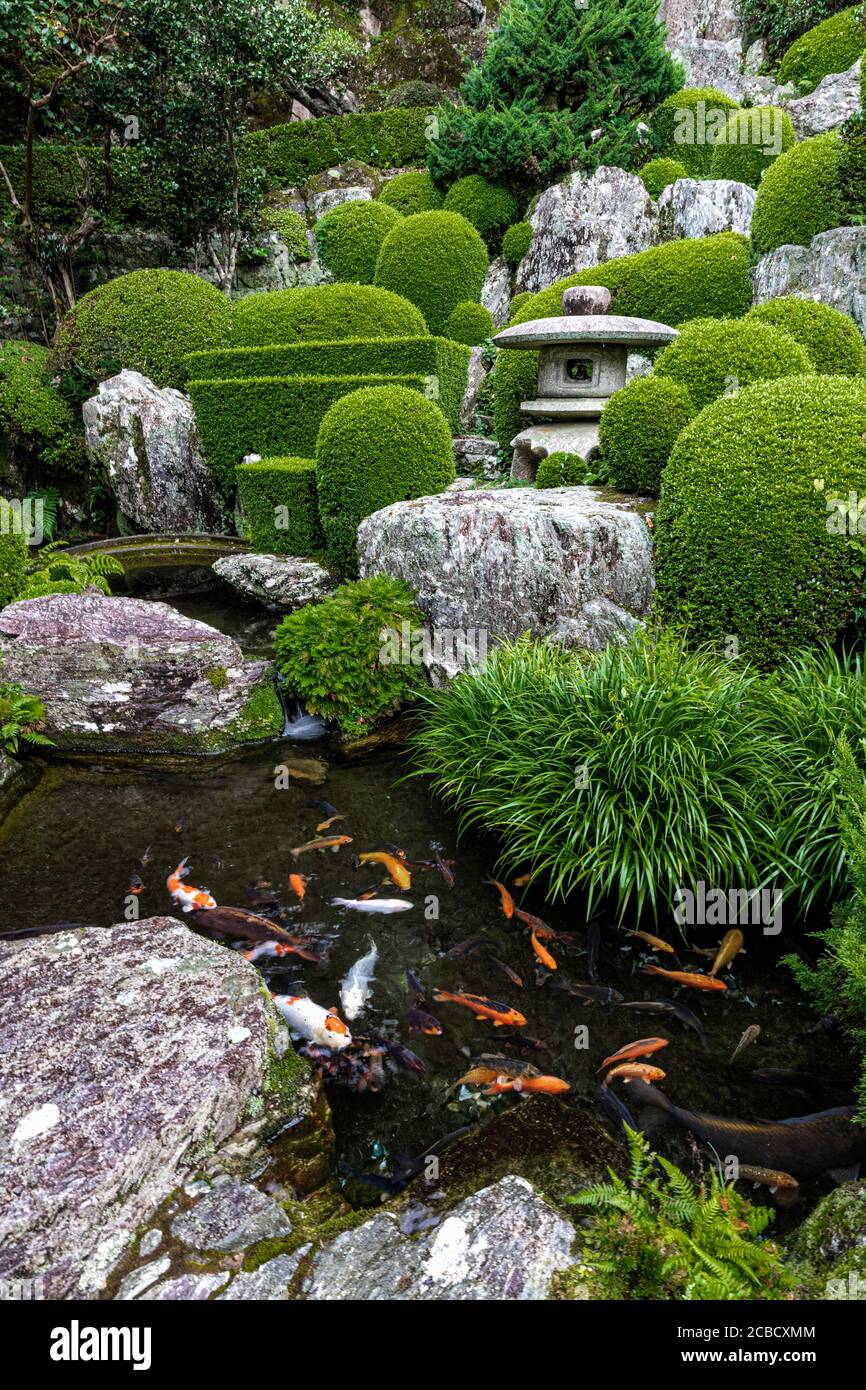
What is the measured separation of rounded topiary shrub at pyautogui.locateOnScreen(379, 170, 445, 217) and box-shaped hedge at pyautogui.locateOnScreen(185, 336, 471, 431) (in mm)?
9293

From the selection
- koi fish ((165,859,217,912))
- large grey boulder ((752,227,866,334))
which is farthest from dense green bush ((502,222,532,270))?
koi fish ((165,859,217,912))

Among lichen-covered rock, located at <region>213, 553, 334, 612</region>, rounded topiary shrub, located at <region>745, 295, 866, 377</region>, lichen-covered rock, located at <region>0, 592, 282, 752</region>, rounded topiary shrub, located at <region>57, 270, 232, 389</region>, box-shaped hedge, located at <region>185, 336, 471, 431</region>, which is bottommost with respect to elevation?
lichen-covered rock, located at <region>0, 592, 282, 752</region>

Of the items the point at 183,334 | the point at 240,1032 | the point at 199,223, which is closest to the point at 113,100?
the point at 199,223

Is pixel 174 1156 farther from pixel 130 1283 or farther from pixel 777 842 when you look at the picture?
pixel 777 842

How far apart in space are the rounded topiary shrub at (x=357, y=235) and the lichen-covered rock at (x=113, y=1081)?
54.6 ft

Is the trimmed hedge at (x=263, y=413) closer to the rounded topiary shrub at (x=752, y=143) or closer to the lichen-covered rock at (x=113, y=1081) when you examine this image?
the lichen-covered rock at (x=113, y=1081)

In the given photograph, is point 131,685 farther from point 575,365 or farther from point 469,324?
point 469,324

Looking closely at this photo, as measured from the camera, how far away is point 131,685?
20.9ft

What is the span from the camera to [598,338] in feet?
26.9

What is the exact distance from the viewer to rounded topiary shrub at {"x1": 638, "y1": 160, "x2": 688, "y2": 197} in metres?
14.8

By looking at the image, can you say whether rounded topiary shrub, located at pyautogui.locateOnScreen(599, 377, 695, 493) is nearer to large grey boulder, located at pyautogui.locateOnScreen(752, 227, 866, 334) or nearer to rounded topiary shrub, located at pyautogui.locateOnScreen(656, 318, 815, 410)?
rounded topiary shrub, located at pyautogui.locateOnScreen(656, 318, 815, 410)

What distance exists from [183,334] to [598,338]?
7201mm

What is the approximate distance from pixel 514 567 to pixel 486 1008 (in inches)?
147

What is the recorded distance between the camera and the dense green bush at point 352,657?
6.19m
